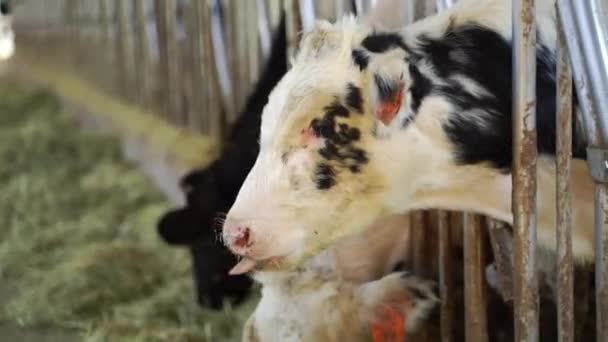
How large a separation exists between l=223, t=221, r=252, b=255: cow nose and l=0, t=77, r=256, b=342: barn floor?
812mm

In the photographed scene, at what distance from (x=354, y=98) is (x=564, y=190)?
276 millimetres

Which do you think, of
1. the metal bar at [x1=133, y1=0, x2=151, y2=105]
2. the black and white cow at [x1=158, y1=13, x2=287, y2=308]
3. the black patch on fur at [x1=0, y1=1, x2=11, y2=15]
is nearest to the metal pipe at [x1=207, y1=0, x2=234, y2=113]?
the black and white cow at [x1=158, y1=13, x2=287, y2=308]

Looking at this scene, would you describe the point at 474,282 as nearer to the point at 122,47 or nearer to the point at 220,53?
the point at 220,53

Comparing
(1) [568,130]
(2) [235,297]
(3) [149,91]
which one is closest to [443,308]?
(1) [568,130]

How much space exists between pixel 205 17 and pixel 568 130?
5.63ft

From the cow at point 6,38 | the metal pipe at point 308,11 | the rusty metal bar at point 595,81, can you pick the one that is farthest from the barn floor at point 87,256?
the cow at point 6,38

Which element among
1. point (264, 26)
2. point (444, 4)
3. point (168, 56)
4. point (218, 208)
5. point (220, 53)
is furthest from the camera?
point (168, 56)

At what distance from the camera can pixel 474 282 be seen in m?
1.29

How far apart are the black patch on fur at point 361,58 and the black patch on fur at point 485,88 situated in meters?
0.07

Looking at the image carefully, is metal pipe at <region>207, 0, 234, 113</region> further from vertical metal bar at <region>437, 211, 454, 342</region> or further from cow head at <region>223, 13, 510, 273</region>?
cow head at <region>223, 13, 510, 273</region>

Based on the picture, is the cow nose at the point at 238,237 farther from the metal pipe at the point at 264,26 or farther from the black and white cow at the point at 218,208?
the metal pipe at the point at 264,26

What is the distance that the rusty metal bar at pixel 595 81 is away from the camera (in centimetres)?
101

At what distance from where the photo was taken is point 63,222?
107 inches

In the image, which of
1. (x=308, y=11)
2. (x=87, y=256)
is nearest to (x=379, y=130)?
(x=308, y=11)
